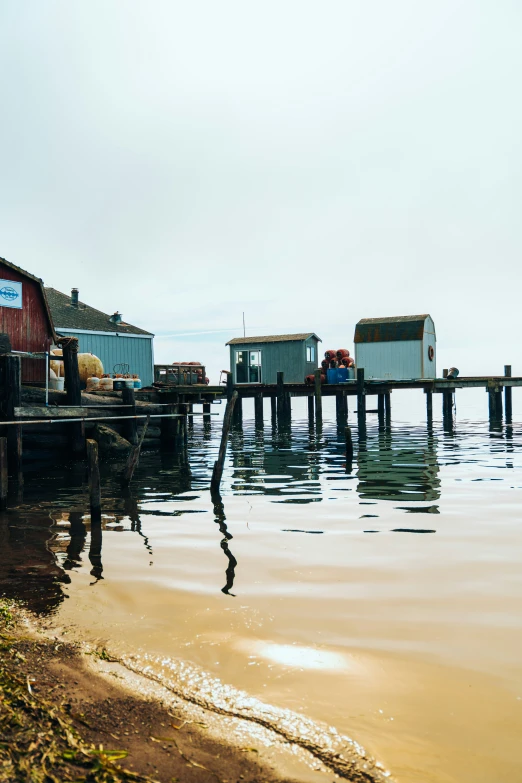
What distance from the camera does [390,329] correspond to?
4000 cm

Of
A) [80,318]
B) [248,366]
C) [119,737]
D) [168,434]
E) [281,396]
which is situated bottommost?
[119,737]

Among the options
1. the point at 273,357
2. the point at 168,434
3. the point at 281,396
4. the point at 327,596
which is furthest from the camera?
the point at 273,357

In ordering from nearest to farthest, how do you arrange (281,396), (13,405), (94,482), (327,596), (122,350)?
(327,596), (94,482), (13,405), (122,350), (281,396)

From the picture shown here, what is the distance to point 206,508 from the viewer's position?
13578 millimetres

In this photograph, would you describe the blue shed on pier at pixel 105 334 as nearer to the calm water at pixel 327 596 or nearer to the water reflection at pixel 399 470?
the water reflection at pixel 399 470

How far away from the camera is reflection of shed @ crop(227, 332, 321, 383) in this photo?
4188 centimetres

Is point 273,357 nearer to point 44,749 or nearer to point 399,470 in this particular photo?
point 399,470

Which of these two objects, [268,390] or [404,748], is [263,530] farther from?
[268,390]

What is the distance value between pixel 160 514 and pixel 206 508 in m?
1.07

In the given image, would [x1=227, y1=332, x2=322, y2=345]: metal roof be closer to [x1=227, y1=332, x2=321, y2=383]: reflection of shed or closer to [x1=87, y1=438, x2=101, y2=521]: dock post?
[x1=227, y1=332, x2=321, y2=383]: reflection of shed

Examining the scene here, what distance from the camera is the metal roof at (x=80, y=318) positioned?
33.8 m

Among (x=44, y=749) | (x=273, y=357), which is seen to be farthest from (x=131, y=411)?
(x=273, y=357)

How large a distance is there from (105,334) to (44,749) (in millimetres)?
32556

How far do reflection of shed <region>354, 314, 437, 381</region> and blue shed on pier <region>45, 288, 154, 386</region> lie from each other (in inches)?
516
